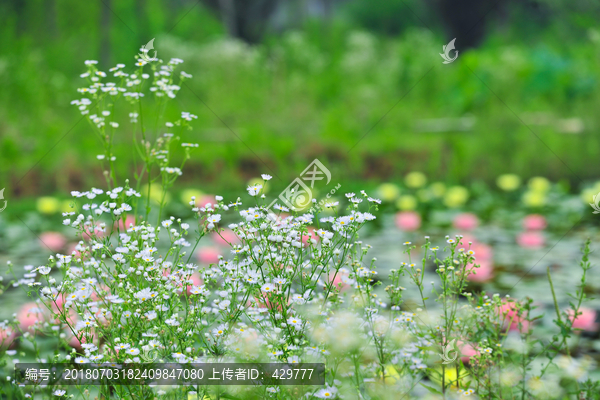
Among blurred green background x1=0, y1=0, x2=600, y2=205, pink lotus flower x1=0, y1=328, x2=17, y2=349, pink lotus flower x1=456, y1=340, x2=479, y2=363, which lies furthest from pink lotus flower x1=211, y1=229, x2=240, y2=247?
pink lotus flower x1=456, y1=340, x2=479, y2=363

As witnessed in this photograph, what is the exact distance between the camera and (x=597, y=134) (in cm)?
416

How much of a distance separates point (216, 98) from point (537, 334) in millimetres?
4831

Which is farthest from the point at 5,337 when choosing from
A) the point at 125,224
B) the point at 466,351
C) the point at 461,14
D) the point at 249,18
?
the point at 461,14

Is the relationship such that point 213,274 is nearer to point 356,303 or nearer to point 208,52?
point 356,303

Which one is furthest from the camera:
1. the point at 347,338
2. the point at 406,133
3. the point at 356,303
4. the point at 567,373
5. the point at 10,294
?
the point at 406,133

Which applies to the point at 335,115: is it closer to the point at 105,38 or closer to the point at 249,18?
the point at 105,38

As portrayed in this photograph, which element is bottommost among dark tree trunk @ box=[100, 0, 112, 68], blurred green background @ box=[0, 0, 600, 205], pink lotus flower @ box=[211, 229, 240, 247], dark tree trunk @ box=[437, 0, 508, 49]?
pink lotus flower @ box=[211, 229, 240, 247]

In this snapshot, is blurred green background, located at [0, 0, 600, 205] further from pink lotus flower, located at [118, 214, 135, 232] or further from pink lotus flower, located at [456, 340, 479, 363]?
pink lotus flower, located at [456, 340, 479, 363]

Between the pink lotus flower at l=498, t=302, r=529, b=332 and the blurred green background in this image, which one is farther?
the blurred green background

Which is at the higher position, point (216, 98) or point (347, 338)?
point (216, 98)

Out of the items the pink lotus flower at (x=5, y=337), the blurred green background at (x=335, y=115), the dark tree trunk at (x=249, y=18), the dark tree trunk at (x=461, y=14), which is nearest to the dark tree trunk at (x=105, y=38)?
the blurred green background at (x=335, y=115)

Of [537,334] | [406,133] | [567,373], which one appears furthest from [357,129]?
[567,373]

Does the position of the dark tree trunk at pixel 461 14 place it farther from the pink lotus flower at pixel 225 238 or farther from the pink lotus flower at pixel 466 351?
the pink lotus flower at pixel 466 351

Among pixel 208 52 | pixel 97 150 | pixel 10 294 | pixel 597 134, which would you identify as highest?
pixel 208 52
